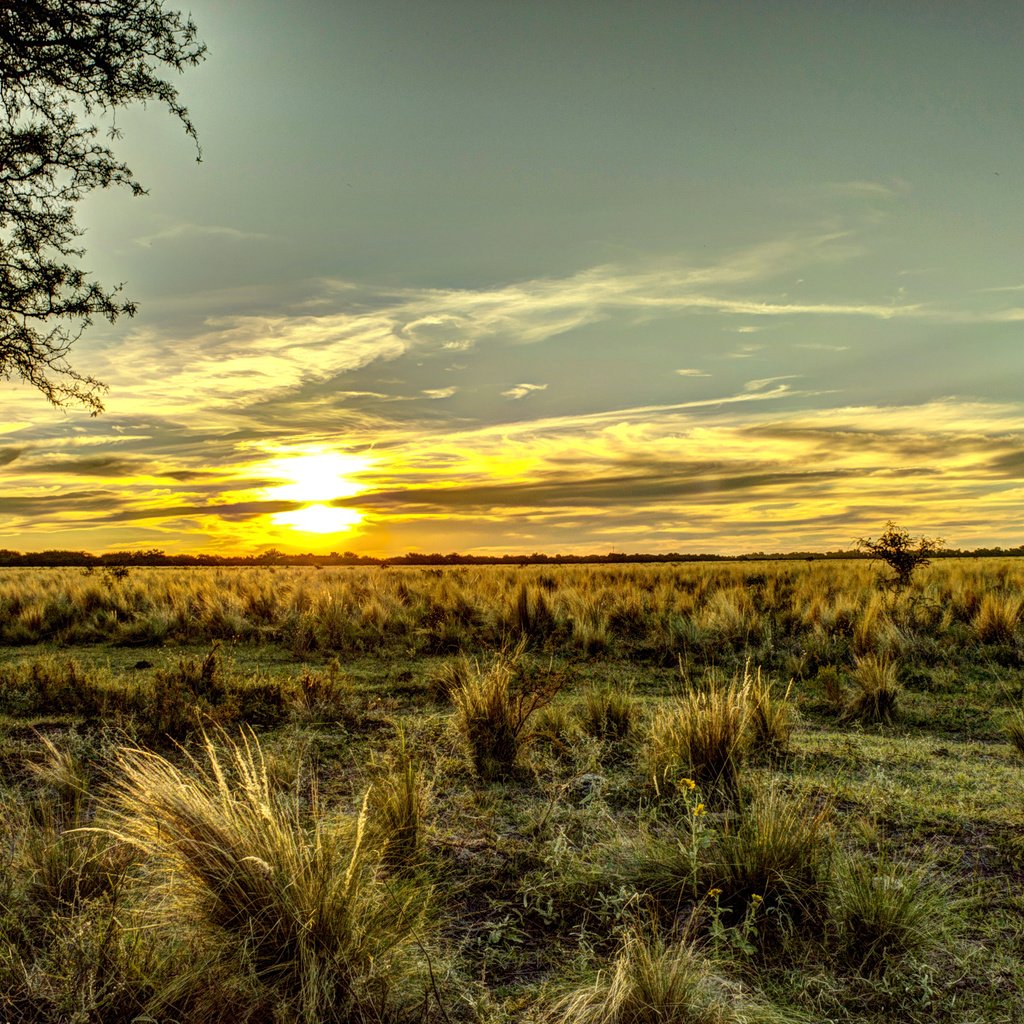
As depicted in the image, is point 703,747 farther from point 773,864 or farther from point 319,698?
point 319,698

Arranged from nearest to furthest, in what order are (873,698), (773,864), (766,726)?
1. (773,864)
2. (766,726)
3. (873,698)

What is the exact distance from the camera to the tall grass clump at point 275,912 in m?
2.80

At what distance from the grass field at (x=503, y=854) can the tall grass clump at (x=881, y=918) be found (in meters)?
0.01

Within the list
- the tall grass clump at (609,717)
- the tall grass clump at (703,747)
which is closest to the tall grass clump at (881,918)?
the tall grass clump at (703,747)

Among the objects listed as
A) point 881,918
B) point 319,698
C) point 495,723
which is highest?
point 881,918

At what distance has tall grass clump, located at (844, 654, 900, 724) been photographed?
333 inches

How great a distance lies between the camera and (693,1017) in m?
2.71

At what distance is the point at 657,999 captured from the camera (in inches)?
107

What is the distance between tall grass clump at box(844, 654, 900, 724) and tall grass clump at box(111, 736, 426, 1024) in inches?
Answer: 262

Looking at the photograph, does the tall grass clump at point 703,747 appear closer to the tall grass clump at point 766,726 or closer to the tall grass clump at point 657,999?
the tall grass clump at point 766,726

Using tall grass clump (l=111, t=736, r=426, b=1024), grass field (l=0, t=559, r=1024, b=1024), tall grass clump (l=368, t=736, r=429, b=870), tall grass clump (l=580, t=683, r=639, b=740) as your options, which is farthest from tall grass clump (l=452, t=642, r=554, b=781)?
tall grass clump (l=111, t=736, r=426, b=1024)

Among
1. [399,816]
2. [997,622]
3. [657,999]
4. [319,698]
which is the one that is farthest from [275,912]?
[997,622]

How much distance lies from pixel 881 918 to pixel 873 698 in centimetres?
566

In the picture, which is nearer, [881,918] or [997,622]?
[881,918]
